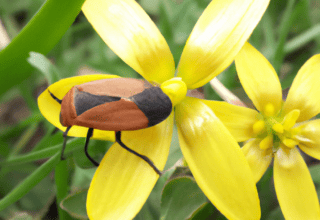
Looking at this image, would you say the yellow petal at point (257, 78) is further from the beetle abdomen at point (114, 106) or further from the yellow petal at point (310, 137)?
the beetle abdomen at point (114, 106)

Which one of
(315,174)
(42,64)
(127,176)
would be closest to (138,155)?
(127,176)

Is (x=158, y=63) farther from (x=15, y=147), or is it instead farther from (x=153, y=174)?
(x=15, y=147)

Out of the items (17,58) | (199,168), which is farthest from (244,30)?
(17,58)

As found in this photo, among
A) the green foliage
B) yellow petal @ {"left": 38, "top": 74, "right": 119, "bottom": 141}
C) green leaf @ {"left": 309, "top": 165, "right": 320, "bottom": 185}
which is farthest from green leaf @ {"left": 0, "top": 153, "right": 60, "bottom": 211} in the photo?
green leaf @ {"left": 309, "top": 165, "right": 320, "bottom": 185}

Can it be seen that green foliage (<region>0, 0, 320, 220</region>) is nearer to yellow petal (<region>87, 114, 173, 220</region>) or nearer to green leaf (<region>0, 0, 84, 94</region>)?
green leaf (<region>0, 0, 84, 94</region>)

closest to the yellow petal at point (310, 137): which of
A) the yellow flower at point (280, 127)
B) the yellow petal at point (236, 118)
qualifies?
the yellow flower at point (280, 127)

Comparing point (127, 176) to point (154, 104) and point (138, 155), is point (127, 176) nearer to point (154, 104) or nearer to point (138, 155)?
point (138, 155)
